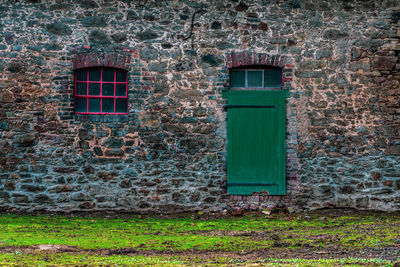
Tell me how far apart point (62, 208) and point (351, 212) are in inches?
213

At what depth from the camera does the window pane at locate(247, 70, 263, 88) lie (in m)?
8.75

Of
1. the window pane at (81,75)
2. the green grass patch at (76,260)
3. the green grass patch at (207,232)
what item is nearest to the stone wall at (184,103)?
the window pane at (81,75)

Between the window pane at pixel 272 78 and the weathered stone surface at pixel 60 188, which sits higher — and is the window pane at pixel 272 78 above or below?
above

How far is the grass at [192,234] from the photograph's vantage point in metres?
5.34

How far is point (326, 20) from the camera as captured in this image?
8.77 metres

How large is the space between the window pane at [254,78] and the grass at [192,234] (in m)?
2.50

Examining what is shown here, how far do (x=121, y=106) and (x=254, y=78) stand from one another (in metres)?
2.62

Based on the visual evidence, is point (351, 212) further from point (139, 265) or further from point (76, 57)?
point (76, 57)

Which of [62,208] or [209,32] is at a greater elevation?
[209,32]

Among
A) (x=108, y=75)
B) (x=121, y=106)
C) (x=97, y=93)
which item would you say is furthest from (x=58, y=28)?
(x=121, y=106)

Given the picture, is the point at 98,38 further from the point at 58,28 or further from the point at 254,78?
the point at 254,78

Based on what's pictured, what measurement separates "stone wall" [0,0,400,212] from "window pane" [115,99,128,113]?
22 cm

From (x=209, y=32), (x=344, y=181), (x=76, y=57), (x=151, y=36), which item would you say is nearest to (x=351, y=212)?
(x=344, y=181)

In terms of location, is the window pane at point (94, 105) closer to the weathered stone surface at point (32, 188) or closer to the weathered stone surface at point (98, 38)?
the weathered stone surface at point (98, 38)
